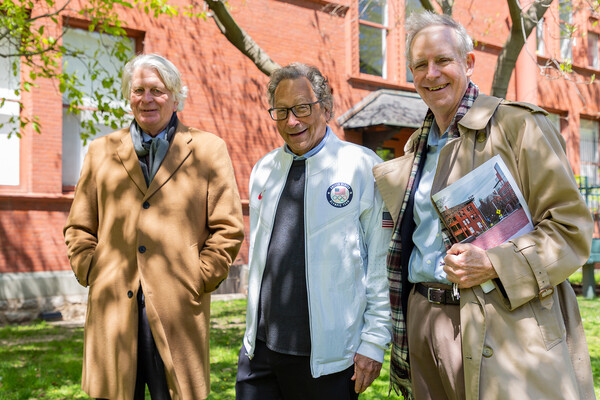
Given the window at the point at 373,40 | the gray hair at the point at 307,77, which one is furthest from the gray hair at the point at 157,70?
the window at the point at 373,40

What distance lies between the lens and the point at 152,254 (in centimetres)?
284

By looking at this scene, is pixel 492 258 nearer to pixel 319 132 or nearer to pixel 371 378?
pixel 371 378

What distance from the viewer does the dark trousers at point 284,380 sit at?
98.7 inches

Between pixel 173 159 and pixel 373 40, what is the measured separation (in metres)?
11.1

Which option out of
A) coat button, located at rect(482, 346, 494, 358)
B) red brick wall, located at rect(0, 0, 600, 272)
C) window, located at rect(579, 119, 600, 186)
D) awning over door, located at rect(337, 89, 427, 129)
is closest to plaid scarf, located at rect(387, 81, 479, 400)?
coat button, located at rect(482, 346, 494, 358)

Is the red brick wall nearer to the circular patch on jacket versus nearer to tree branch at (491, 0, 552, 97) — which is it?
tree branch at (491, 0, 552, 97)

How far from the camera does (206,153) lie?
9.97 ft

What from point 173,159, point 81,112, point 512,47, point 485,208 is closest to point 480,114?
point 485,208

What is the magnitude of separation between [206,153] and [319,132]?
65cm

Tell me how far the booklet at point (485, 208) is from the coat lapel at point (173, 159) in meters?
1.39

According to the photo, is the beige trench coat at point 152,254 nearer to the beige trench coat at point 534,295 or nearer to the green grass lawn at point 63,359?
the beige trench coat at point 534,295

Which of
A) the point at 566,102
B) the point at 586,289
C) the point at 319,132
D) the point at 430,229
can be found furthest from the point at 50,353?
the point at 566,102

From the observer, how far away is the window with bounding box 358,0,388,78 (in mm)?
13062

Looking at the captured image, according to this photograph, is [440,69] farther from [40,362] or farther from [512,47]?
[40,362]
